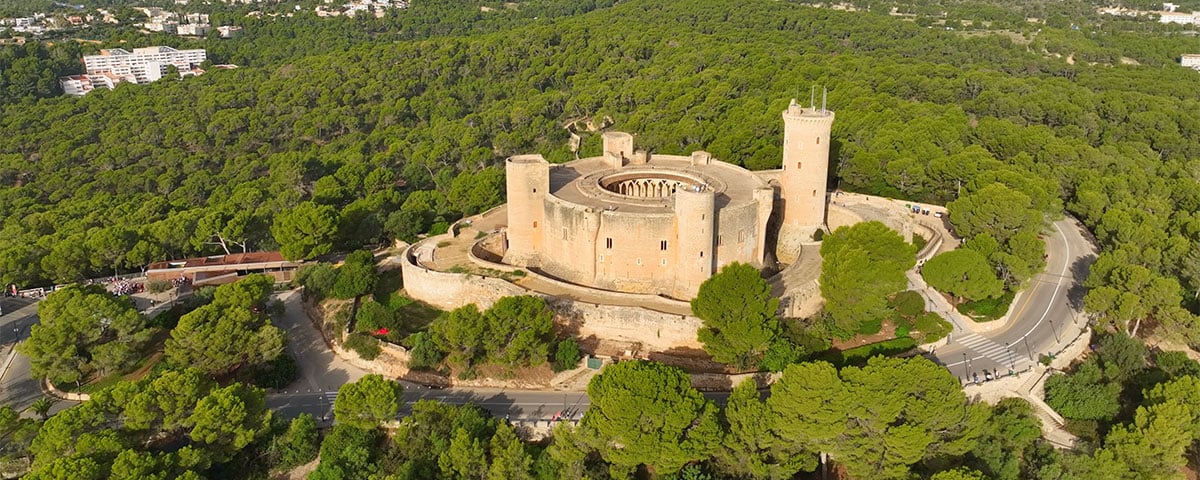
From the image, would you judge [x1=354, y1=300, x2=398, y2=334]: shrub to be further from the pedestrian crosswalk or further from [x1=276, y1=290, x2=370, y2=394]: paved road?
the pedestrian crosswalk

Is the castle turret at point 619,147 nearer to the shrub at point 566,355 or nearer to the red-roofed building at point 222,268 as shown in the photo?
the shrub at point 566,355

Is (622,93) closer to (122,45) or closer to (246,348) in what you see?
(246,348)

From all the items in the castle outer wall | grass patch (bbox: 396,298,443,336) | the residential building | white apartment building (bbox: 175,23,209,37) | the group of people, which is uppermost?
white apartment building (bbox: 175,23,209,37)

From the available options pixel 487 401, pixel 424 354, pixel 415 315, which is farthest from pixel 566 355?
pixel 415 315

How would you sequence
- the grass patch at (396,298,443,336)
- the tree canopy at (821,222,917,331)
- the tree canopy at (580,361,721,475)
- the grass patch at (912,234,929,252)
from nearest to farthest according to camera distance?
the tree canopy at (580,361,721,475) < the tree canopy at (821,222,917,331) < the grass patch at (396,298,443,336) < the grass patch at (912,234,929,252)

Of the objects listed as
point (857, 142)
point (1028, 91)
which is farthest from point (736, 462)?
point (1028, 91)

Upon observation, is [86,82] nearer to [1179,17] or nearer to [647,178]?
[647,178]

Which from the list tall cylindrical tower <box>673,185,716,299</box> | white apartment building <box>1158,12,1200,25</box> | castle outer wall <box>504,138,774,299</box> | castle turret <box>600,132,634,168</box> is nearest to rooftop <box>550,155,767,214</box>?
castle outer wall <box>504,138,774,299</box>
